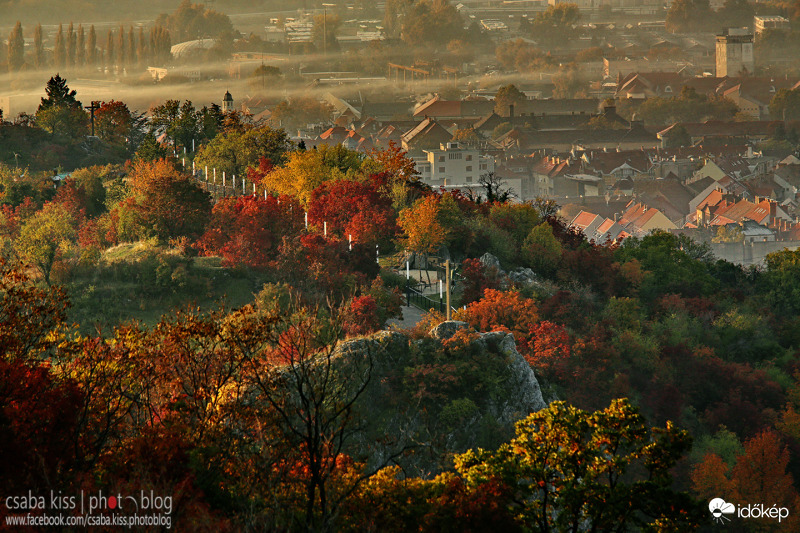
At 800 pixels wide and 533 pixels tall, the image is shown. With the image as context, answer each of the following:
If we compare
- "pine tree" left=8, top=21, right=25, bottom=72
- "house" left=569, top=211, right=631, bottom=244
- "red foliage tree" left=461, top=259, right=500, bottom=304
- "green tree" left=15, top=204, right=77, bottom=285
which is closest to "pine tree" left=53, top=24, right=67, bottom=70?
"pine tree" left=8, top=21, right=25, bottom=72

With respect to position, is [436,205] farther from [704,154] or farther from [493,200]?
[704,154]

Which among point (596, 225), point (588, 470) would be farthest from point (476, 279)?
point (596, 225)

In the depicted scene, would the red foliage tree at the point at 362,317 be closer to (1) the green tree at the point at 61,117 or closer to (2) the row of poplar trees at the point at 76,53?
(1) the green tree at the point at 61,117

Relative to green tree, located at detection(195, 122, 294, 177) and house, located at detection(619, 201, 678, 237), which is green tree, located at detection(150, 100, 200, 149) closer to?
green tree, located at detection(195, 122, 294, 177)

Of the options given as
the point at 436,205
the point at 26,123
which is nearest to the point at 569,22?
the point at 26,123

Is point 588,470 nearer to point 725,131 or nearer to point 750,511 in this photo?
point 750,511

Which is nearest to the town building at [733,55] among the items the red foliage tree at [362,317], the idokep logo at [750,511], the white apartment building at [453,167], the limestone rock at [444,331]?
the white apartment building at [453,167]
